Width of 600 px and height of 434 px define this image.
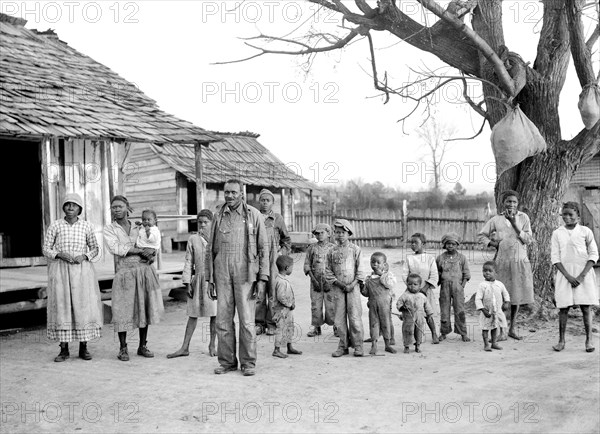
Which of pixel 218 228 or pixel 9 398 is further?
pixel 218 228

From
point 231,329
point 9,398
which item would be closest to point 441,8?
point 231,329

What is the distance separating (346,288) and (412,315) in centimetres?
85

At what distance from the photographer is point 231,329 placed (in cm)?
602

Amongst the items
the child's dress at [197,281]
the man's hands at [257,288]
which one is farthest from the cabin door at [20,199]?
the man's hands at [257,288]

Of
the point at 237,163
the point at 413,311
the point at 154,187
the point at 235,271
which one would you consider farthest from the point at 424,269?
the point at 237,163

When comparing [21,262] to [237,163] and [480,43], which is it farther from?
[237,163]

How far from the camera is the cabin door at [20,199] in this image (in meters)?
12.3

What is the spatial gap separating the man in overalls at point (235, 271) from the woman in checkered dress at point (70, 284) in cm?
149

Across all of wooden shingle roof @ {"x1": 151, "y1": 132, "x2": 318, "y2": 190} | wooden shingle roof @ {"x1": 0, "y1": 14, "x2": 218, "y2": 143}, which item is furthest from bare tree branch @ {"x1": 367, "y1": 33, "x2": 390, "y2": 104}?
wooden shingle roof @ {"x1": 151, "y1": 132, "x2": 318, "y2": 190}

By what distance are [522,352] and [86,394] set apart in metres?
4.58

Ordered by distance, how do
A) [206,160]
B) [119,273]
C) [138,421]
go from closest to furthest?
[138,421]
[119,273]
[206,160]

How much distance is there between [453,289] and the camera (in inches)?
287

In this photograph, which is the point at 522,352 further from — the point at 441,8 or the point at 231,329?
Answer: the point at 441,8

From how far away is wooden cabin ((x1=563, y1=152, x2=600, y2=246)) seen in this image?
628 inches
